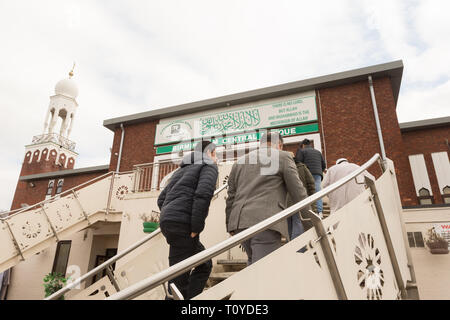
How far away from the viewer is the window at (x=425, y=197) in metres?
10.3

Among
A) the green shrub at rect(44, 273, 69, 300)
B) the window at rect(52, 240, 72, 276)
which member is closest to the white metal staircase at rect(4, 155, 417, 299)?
the green shrub at rect(44, 273, 69, 300)

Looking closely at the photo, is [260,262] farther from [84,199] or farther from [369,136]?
[369,136]

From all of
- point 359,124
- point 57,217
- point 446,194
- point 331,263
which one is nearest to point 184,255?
point 331,263

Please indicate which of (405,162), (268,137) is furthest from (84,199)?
(405,162)

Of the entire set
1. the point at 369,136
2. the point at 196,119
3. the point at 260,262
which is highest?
the point at 196,119

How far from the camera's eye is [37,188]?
19562 mm

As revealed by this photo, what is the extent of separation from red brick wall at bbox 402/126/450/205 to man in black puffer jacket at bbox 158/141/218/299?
1013 centimetres

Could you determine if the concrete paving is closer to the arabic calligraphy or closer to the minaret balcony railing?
the arabic calligraphy

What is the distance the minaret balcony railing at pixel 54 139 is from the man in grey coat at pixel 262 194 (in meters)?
32.1

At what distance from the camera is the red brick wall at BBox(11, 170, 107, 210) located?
18.1 m

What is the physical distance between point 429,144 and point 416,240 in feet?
23.2

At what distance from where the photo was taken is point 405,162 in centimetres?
941

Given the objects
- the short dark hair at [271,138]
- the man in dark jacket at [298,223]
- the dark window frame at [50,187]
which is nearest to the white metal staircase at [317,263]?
the man in dark jacket at [298,223]
